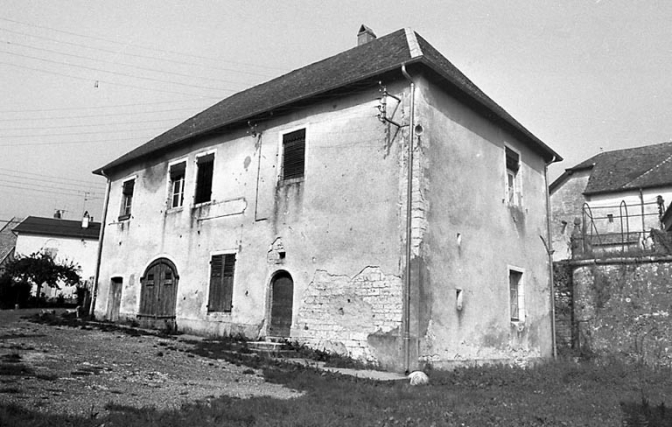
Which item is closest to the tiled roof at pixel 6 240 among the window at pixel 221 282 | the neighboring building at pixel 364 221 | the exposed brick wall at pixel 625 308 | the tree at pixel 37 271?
the tree at pixel 37 271

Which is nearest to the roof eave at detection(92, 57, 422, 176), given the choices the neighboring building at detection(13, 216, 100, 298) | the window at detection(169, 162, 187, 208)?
the window at detection(169, 162, 187, 208)

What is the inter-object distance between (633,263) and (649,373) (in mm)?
4256

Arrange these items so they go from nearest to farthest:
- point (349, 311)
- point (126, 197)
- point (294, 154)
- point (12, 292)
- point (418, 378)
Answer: point (418, 378), point (349, 311), point (294, 154), point (126, 197), point (12, 292)

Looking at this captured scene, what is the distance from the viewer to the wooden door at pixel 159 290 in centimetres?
1602

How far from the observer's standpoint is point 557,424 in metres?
6.22

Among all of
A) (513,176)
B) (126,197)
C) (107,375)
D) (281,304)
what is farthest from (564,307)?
(126,197)

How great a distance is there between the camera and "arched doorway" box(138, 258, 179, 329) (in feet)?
52.4

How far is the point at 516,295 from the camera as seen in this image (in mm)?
14688

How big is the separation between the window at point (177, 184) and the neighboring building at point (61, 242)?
75.4 ft

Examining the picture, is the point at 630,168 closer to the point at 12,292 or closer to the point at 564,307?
the point at 564,307

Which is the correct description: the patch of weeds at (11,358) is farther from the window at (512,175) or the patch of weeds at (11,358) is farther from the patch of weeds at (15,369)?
the window at (512,175)

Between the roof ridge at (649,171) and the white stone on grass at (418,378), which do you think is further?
the roof ridge at (649,171)

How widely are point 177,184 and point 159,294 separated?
11.5ft

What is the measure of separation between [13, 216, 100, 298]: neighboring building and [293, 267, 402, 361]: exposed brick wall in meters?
29.4
